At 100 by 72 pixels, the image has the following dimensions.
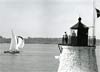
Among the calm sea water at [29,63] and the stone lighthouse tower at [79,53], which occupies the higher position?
the stone lighthouse tower at [79,53]

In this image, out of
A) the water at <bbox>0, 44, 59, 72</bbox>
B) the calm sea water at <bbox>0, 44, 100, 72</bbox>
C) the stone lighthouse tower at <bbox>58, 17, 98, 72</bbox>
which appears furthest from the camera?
the water at <bbox>0, 44, 59, 72</bbox>

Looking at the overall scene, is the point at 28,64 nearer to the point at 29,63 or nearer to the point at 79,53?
the point at 29,63

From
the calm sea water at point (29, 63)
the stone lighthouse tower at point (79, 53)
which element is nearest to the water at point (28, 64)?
the calm sea water at point (29, 63)

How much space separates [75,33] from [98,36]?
456 cm

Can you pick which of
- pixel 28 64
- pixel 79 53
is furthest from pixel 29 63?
pixel 79 53

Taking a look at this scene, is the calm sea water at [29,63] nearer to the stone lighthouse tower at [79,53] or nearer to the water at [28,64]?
the water at [28,64]

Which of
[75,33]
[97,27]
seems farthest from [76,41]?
[97,27]

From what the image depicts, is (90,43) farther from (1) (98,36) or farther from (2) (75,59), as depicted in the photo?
(1) (98,36)

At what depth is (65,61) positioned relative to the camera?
13.7 metres

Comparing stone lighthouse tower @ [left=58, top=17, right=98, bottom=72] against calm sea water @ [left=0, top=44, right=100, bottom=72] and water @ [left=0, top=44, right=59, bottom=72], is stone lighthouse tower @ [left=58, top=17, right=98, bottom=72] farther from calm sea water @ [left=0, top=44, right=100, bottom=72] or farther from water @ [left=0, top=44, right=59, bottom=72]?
water @ [left=0, top=44, right=59, bottom=72]

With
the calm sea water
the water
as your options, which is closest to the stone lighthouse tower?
the calm sea water

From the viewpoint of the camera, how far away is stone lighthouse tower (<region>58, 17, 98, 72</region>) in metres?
13.3

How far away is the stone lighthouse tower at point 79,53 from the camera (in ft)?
43.7

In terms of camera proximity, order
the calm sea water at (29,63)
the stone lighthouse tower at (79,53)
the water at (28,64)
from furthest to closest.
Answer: the water at (28,64)
the calm sea water at (29,63)
the stone lighthouse tower at (79,53)
